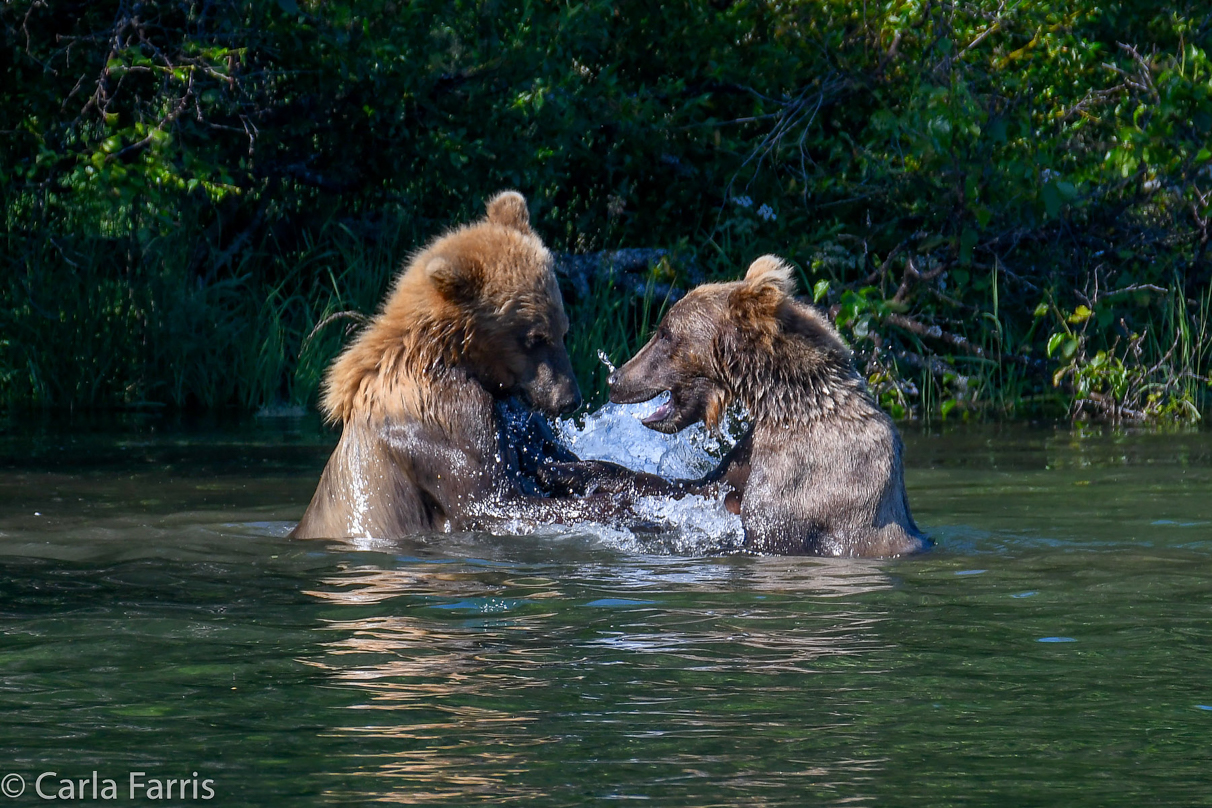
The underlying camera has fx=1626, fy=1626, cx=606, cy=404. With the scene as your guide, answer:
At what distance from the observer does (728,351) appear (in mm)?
7098

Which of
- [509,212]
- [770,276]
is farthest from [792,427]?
[509,212]

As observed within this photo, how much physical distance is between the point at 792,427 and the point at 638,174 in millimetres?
9122

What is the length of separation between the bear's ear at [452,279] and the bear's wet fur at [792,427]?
0.97 meters

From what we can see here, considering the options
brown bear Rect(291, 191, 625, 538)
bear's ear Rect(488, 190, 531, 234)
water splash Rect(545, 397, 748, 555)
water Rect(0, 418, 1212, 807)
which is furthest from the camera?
water splash Rect(545, 397, 748, 555)

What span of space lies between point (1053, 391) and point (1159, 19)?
4.06m

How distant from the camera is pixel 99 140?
507 inches

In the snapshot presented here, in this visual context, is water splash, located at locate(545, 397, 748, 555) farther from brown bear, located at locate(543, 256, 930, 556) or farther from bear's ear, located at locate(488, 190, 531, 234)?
bear's ear, located at locate(488, 190, 531, 234)

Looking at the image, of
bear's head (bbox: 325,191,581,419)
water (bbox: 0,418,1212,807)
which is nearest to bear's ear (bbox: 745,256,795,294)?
bear's head (bbox: 325,191,581,419)

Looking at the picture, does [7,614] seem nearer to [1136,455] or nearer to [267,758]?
[267,758]

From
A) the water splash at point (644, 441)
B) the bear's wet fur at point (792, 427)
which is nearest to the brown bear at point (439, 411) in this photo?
the bear's wet fur at point (792, 427)

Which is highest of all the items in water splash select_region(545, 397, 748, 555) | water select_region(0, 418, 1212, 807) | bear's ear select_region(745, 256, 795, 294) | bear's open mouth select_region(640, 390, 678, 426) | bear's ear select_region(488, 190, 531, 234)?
bear's ear select_region(488, 190, 531, 234)

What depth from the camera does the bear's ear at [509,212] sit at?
7.85m

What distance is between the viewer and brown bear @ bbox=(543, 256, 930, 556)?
6.75 meters

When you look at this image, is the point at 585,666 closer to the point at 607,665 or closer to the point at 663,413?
the point at 607,665
